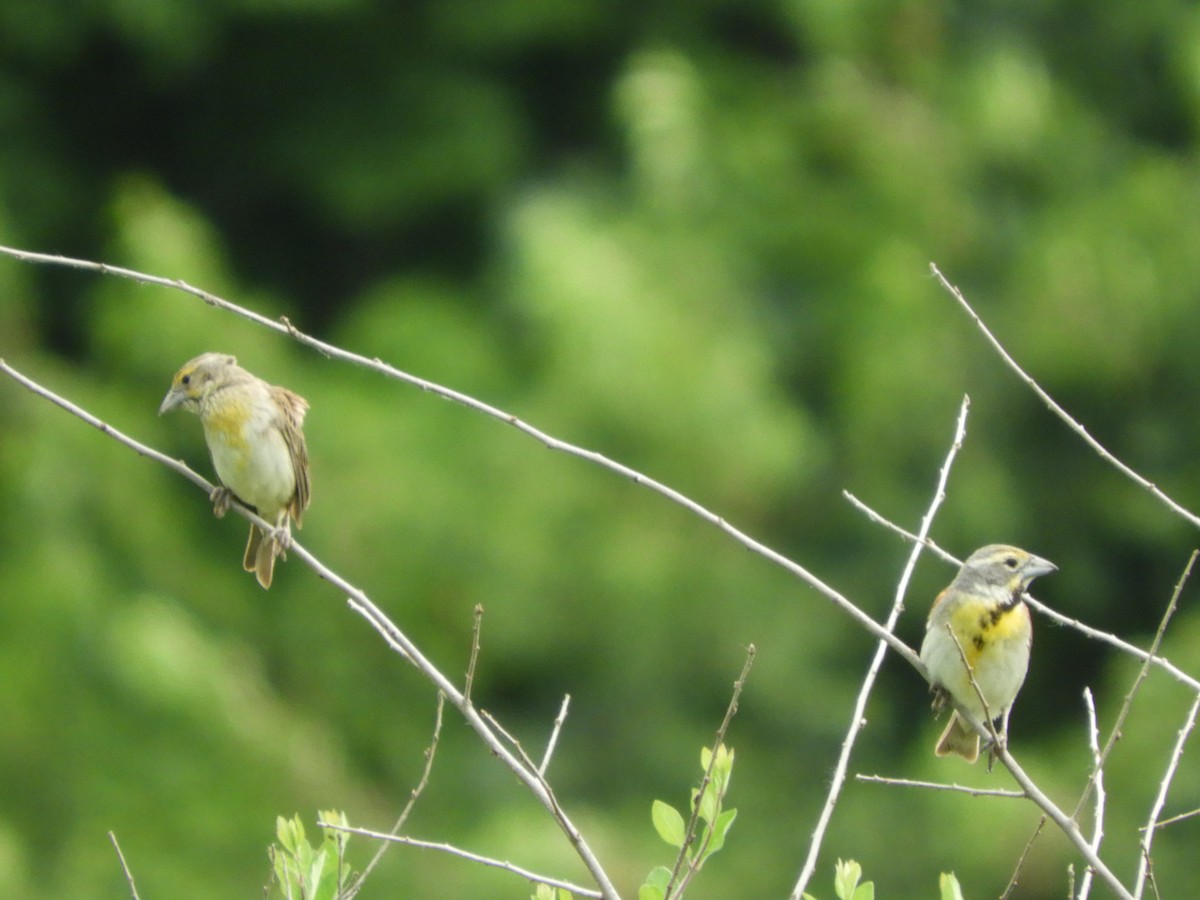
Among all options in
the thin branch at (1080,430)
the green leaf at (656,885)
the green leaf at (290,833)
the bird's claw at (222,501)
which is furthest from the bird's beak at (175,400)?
the green leaf at (656,885)

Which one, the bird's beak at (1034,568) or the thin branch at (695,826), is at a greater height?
the thin branch at (695,826)

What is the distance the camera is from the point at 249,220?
12734 mm

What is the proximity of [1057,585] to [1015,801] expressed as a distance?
6.34ft

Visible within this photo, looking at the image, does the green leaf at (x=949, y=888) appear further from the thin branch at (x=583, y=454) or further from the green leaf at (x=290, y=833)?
the green leaf at (x=290, y=833)

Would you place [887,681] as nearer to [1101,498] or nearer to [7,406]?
[1101,498]

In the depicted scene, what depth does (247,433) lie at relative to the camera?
561 centimetres

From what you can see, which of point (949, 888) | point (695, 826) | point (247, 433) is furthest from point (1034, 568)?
point (247, 433)

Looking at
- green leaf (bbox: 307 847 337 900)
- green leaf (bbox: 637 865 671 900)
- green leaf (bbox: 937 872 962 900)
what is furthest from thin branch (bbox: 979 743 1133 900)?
green leaf (bbox: 307 847 337 900)

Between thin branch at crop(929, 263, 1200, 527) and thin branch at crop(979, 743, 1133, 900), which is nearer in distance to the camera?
thin branch at crop(979, 743, 1133, 900)

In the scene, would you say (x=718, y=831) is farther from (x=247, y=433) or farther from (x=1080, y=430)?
(x=247, y=433)

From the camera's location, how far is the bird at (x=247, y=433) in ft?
18.4

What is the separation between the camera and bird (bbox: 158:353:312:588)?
5.61 metres

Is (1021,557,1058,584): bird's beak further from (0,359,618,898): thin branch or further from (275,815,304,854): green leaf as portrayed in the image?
(275,815,304,854): green leaf

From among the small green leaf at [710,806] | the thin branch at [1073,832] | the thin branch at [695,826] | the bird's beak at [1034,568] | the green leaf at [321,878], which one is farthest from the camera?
the bird's beak at [1034,568]
